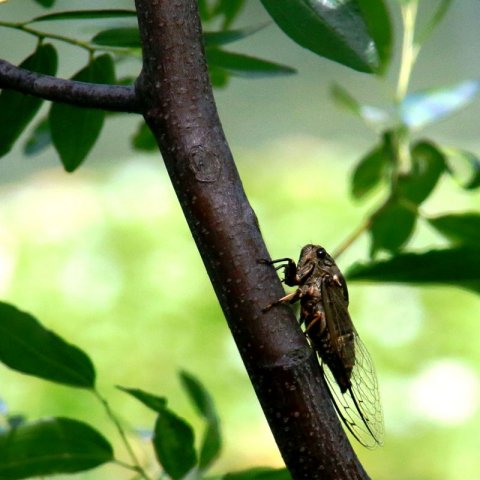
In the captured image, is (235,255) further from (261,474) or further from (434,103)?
(434,103)

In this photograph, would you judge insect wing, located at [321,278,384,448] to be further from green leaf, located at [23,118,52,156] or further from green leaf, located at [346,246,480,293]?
green leaf, located at [23,118,52,156]

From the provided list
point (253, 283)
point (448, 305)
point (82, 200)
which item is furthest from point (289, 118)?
point (253, 283)

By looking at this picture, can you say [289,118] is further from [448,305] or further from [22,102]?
[22,102]

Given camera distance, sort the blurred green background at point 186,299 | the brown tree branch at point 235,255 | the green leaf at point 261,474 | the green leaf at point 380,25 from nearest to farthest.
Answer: the brown tree branch at point 235,255, the green leaf at point 261,474, the green leaf at point 380,25, the blurred green background at point 186,299

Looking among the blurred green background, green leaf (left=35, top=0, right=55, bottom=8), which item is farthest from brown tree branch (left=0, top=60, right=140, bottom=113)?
the blurred green background

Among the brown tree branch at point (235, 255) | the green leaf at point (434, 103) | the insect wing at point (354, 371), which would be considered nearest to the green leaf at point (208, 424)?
the insect wing at point (354, 371)

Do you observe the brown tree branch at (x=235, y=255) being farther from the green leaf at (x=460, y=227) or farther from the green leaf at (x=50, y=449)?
the green leaf at (x=460, y=227)

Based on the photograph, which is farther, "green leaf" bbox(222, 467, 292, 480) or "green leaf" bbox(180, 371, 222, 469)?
"green leaf" bbox(180, 371, 222, 469)
